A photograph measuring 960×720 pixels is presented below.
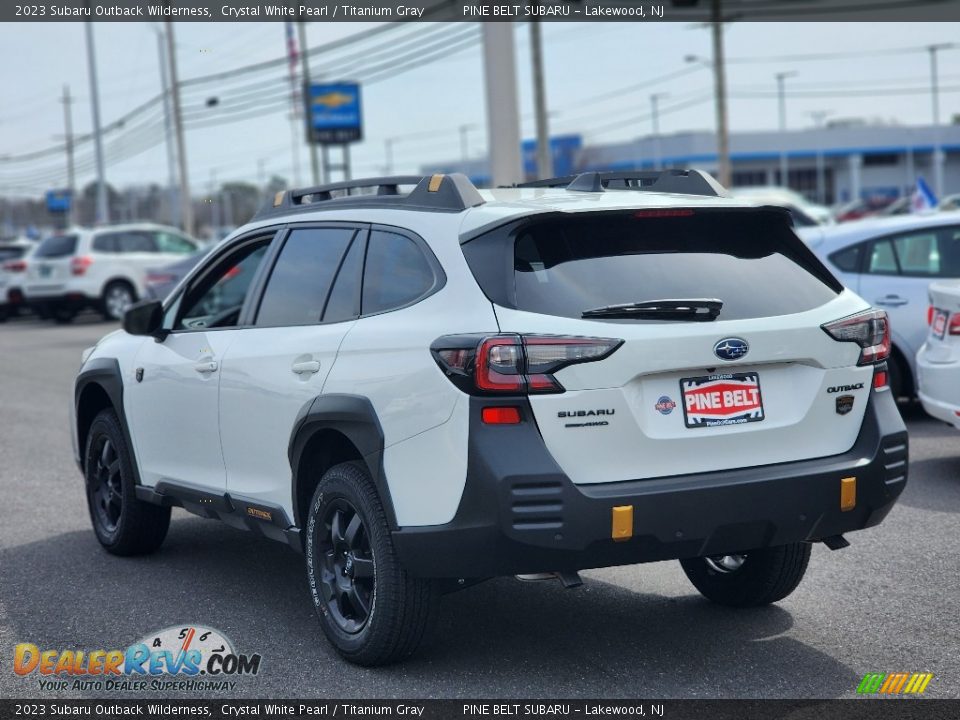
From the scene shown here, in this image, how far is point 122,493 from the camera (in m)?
6.85

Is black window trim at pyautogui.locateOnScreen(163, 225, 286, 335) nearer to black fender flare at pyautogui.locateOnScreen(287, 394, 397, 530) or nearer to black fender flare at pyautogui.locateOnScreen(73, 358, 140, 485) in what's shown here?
black fender flare at pyautogui.locateOnScreen(73, 358, 140, 485)

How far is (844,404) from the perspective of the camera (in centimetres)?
479

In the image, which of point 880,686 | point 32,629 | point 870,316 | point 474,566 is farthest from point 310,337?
point 880,686

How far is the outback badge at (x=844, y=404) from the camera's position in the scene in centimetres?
477

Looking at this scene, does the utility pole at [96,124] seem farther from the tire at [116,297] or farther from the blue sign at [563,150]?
the blue sign at [563,150]

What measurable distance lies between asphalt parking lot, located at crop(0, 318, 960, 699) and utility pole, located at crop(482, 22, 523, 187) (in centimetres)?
1799

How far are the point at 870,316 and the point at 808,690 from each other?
4.64 ft

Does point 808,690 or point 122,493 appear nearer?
point 808,690

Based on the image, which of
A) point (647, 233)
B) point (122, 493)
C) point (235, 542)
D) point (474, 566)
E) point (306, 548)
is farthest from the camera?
point (235, 542)

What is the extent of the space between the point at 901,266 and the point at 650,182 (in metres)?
5.79

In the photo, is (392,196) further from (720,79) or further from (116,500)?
(720,79)

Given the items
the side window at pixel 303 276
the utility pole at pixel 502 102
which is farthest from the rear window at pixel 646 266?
the utility pole at pixel 502 102

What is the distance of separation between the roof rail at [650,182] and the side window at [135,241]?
940 inches

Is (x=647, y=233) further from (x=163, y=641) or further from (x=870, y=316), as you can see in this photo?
(x=163, y=641)
